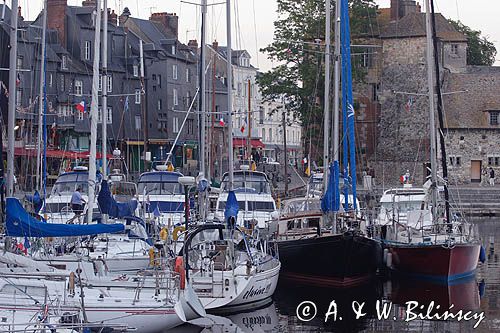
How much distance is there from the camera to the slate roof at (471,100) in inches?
3004

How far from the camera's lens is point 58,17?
71.9 m

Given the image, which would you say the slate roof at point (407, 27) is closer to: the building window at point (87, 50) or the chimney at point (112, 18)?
the chimney at point (112, 18)

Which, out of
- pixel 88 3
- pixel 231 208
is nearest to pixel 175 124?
pixel 88 3

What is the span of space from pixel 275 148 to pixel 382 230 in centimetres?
7193

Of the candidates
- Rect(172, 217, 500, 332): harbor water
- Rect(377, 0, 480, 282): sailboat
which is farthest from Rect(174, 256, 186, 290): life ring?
Rect(377, 0, 480, 282): sailboat

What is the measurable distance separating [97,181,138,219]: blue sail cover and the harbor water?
161 inches

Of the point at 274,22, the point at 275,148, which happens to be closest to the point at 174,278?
the point at 274,22

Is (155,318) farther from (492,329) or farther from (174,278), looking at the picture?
(492,329)

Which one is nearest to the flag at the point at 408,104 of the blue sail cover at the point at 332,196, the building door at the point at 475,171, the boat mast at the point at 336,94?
the building door at the point at 475,171

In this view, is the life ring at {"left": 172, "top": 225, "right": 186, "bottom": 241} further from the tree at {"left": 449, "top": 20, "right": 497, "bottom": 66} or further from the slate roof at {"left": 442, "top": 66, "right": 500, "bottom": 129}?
the tree at {"left": 449, "top": 20, "right": 497, "bottom": 66}

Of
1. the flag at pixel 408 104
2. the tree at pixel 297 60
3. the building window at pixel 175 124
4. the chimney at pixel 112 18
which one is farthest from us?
the building window at pixel 175 124

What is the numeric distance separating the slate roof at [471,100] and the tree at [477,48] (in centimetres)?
2191

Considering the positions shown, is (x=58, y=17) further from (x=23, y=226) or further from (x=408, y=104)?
(x=23, y=226)

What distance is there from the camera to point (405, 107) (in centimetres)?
7806
